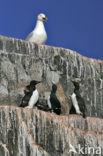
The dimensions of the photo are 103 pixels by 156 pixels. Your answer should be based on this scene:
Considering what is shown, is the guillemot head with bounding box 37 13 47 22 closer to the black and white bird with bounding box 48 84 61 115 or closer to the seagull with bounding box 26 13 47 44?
the seagull with bounding box 26 13 47 44

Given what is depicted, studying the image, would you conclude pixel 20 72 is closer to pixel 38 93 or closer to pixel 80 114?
pixel 38 93

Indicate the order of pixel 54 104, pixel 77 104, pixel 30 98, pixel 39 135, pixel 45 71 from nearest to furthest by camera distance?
pixel 39 135
pixel 30 98
pixel 54 104
pixel 77 104
pixel 45 71

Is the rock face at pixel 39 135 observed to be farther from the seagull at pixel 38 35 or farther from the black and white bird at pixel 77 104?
the seagull at pixel 38 35

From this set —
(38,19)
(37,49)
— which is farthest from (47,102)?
(38,19)

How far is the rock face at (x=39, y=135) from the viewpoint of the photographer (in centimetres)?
2322

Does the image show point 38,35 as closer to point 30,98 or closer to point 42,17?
point 42,17

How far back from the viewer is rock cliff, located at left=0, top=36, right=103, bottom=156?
2347 centimetres

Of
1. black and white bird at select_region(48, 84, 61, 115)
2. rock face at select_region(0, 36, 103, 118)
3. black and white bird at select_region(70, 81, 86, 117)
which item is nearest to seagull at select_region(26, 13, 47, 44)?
rock face at select_region(0, 36, 103, 118)

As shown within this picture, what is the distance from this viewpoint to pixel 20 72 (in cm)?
2900

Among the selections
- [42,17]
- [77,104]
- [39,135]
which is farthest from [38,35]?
[39,135]

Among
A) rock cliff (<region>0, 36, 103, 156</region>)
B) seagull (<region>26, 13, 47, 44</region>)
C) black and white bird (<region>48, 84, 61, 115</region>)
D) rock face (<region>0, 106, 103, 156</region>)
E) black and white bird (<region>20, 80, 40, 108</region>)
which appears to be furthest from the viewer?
seagull (<region>26, 13, 47, 44</region>)

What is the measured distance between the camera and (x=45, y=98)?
1137 inches

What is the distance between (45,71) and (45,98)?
4.10 feet

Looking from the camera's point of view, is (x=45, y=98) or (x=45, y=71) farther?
(x=45, y=71)
